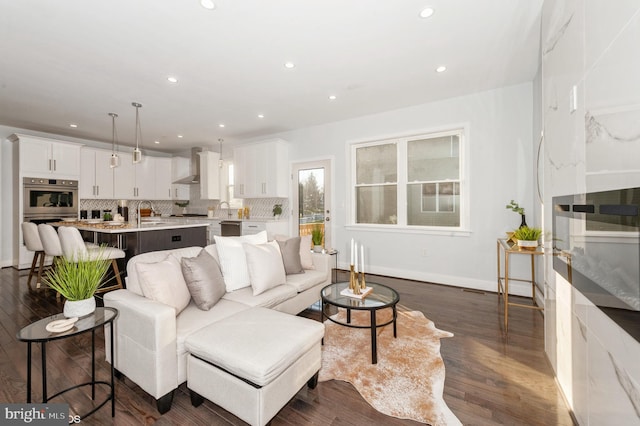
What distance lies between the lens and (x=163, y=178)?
7387 millimetres

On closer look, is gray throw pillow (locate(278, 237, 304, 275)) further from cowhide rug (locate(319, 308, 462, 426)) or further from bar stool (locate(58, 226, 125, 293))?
bar stool (locate(58, 226, 125, 293))

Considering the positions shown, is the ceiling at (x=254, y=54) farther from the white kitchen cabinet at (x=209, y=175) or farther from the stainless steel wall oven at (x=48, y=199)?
the white kitchen cabinet at (x=209, y=175)

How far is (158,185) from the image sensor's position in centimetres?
730

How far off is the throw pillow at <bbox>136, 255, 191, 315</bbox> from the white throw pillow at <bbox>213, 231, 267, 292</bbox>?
1.38 ft

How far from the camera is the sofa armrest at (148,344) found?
5.12 ft

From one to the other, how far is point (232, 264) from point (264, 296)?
0.41m

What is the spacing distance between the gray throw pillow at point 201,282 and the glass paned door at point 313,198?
10.0ft

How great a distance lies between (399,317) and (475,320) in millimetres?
773

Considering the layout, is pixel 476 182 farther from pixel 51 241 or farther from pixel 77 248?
pixel 51 241

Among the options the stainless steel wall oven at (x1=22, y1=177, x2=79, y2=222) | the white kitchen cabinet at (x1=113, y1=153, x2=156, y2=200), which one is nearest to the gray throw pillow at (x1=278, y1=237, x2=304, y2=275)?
the stainless steel wall oven at (x1=22, y1=177, x2=79, y2=222)

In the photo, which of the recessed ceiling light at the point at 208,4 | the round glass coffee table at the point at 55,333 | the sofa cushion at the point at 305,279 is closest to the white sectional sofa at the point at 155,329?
the round glass coffee table at the point at 55,333

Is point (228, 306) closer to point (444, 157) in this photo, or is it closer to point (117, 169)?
point (444, 157)

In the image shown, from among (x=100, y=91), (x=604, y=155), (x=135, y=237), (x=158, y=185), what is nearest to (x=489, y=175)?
(x=604, y=155)

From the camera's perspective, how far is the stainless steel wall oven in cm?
512
